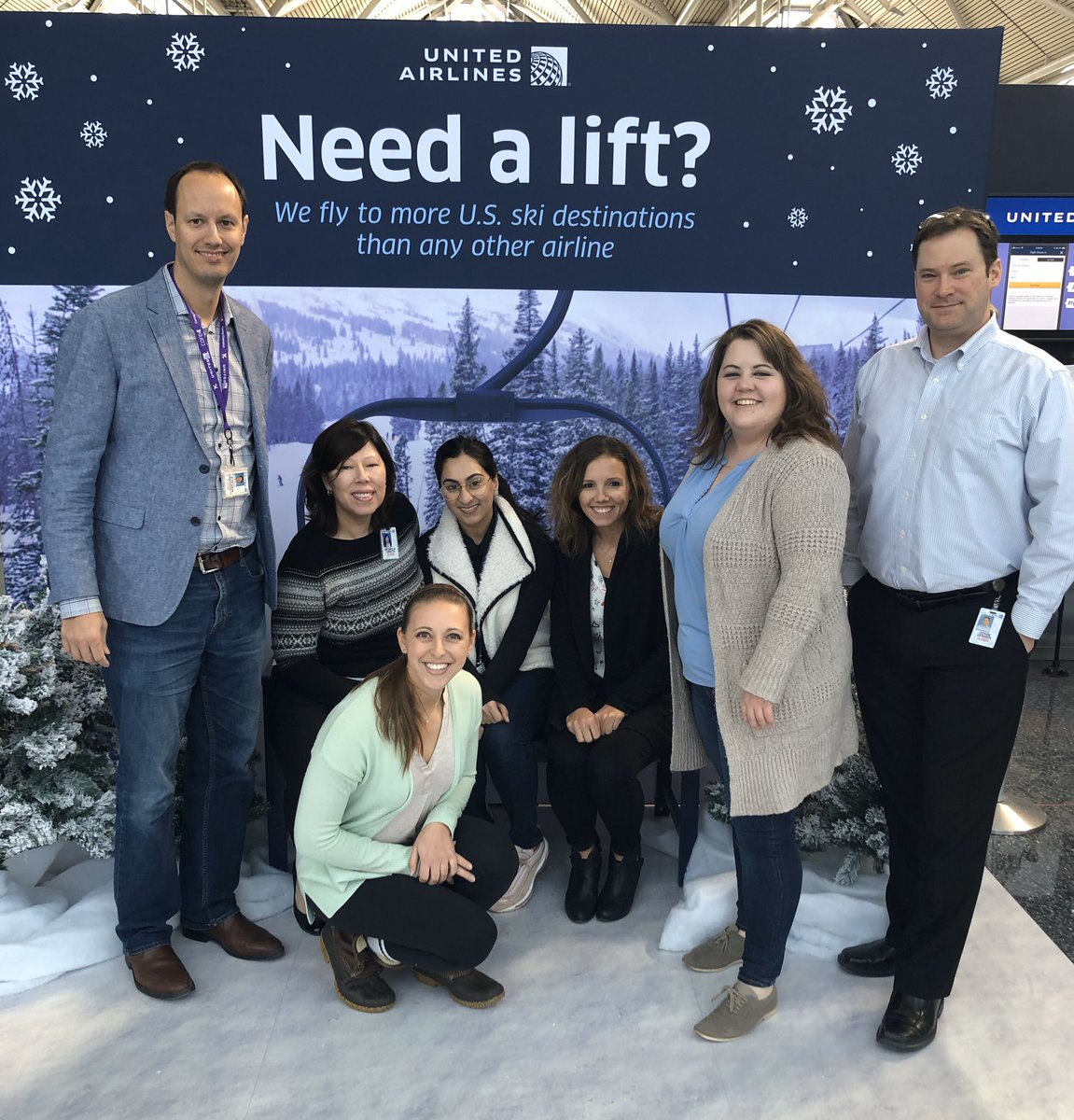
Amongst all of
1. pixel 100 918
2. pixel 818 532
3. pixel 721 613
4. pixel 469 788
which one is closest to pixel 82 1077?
pixel 100 918

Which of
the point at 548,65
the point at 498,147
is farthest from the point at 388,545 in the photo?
the point at 548,65

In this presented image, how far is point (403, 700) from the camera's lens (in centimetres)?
197

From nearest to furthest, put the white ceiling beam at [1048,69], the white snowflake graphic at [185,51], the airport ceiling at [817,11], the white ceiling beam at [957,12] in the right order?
the white snowflake graphic at [185,51] < the white ceiling beam at [957,12] < the airport ceiling at [817,11] < the white ceiling beam at [1048,69]

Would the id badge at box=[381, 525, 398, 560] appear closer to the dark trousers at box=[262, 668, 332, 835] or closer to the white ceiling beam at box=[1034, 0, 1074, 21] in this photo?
the dark trousers at box=[262, 668, 332, 835]

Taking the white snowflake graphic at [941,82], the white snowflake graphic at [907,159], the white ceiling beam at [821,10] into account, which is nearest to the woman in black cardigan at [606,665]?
the white snowflake graphic at [907,159]

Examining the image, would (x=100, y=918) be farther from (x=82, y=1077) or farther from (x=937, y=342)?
(x=937, y=342)

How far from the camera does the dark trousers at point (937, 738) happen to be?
1759 mm

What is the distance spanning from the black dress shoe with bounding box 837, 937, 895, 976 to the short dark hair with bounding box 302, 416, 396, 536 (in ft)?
5.08

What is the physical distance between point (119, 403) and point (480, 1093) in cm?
150

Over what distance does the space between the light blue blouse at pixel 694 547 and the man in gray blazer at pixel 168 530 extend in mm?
894

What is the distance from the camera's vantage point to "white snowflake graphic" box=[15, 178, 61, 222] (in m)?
2.84

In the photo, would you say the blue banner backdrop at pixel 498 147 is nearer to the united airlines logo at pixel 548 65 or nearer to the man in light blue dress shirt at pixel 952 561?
the united airlines logo at pixel 548 65

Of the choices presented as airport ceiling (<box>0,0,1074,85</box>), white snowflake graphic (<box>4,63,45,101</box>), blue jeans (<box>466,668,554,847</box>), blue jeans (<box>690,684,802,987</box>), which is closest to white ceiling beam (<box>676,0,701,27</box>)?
airport ceiling (<box>0,0,1074,85</box>)

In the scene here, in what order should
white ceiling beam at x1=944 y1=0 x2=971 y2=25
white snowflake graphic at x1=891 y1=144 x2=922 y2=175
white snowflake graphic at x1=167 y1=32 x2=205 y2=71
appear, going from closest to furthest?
1. white snowflake graphic at x1=167 y1=32 x2=205 y2=71
2. white snowflake graphic at x1=891 y1=144 x2=922 y2=175
3. white ceiling beam at x1=944 y1=0 x2=971 y2=25
